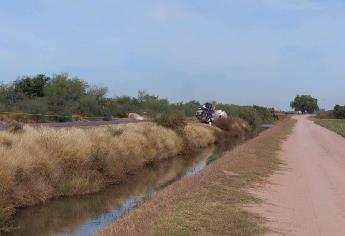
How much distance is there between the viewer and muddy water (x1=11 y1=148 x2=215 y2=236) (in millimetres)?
13547

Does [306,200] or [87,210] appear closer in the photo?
[306,200]

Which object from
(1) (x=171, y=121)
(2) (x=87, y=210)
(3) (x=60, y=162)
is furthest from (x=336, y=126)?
(2) (x=87, y=210)

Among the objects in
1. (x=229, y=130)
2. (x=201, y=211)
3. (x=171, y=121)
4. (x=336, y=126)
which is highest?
(x=171, y=121)

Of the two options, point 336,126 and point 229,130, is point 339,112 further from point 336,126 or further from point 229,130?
point 229,130

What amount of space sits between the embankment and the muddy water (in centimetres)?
44

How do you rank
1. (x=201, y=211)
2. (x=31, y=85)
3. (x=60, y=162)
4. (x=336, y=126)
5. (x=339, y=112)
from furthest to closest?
(x=339, y=112) < (x=336, y=126) < (x=31, y=85) < (x=60, y=162) < (x=201, y=211)

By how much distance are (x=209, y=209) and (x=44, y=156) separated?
739cm

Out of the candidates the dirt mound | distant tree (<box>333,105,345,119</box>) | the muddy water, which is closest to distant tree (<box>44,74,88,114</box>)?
the dirt mound

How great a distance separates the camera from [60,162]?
18766 mm

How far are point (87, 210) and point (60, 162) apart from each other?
3.28 metres

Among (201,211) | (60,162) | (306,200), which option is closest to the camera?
(201,211)

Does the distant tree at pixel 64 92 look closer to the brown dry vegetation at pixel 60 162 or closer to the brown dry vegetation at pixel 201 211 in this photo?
the brown dry vegetation at pixel 60 162

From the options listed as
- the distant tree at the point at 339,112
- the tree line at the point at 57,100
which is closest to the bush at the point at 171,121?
the tree line at the point at 57,100

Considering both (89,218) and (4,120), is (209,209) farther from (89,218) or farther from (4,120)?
(4,120)
